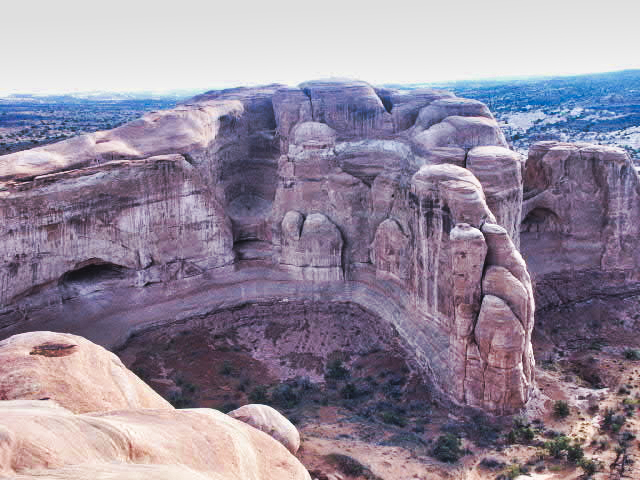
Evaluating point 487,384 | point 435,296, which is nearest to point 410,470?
point 487,384

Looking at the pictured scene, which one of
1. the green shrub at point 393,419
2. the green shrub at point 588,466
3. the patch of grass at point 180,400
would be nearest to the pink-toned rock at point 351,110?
the green shrub at point 393,419

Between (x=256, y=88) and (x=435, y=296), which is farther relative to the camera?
(x=256, y=88)

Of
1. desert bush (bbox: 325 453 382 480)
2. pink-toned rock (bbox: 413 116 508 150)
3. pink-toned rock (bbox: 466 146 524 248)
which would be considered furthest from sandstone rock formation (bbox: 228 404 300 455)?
pink-toned rock (bbox: 413 116 508 150)

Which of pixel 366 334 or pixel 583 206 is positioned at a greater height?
pixel 583 206

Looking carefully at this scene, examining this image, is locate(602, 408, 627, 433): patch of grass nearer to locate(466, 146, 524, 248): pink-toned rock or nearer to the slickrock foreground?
locate(466, 146, 524, 248): pink-toned rock

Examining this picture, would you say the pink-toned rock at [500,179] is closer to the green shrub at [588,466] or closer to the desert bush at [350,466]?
the green shrub at [588,466]

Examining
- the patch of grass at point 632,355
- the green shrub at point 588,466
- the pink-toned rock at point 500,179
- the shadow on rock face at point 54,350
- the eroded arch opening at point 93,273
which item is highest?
the pink-toned rock at point 500,179

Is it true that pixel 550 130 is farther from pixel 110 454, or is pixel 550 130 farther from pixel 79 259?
pixel 110 454
